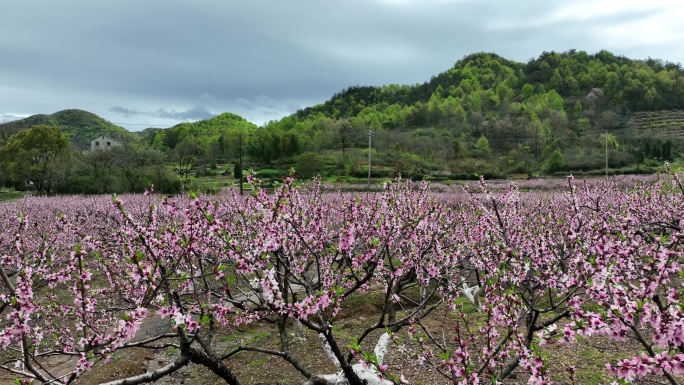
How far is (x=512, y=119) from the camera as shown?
382 ft

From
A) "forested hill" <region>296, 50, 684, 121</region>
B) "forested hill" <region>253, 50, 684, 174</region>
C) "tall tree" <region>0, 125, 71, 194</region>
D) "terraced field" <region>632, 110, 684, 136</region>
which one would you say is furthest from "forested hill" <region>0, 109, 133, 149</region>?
"terraced field" <region>632, 110, 684, 136</region>

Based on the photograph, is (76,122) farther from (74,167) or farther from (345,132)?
(74,167)

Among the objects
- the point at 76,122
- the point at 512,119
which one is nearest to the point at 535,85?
the point at 512,119

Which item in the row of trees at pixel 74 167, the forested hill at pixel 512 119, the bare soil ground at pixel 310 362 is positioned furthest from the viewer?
the forested hill at pixel 512 119

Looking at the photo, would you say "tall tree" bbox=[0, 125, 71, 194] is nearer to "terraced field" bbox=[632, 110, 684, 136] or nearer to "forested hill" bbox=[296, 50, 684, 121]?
"forested hill" bbox=[296, 50, 684, 121]

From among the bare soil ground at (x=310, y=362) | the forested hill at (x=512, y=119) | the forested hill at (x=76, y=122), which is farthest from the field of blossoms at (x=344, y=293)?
the forested hill at (x=76, y=122)

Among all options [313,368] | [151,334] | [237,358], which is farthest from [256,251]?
[151,334]

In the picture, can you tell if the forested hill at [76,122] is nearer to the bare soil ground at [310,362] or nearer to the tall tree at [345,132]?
the tall tree at [345,132]

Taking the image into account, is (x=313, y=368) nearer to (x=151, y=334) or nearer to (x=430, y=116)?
(x=151, y=334)

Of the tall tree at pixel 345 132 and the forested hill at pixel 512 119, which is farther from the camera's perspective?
the tall tree at pixel 345 132

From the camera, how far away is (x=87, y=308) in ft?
16.7

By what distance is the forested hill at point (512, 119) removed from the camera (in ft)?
266

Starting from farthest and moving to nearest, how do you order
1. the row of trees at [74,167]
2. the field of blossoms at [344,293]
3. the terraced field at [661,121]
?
the terraced field at [661,121]
the row of trees at [74,167]
the field of blossoms at [344,293]

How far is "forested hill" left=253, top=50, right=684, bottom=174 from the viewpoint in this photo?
81031 mm
